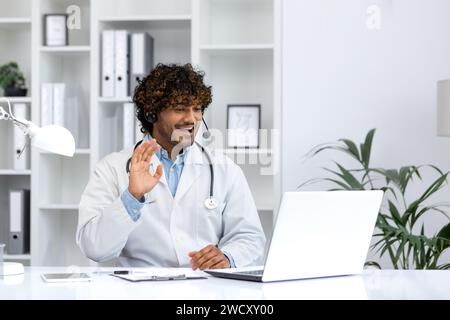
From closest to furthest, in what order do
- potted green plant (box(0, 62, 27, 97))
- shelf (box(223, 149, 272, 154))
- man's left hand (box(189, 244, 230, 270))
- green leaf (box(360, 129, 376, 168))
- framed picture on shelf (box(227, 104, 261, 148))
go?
man's left hand (box(189, 244, 230, 270))
green leaf (box(360, 129, 376, 168))
shelf (box(223, 149, 272, 154))
framed picture on shelf (box(227, 104, 261, 148))
potted green plant (box(0, 62, 27, 97))

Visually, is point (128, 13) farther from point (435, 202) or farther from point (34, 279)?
point (34, 279)

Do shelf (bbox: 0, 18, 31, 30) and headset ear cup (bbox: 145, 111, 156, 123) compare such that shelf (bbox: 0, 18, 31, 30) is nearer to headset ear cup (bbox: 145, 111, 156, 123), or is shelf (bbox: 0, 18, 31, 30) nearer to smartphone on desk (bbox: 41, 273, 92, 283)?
headset ear cup (bbox: 145, 111, 156, 123)

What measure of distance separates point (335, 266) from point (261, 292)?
347 millimetres

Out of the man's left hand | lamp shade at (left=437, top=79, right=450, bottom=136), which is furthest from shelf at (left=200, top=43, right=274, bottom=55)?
the man's left hand

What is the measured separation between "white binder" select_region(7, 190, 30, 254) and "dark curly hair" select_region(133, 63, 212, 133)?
1363mm

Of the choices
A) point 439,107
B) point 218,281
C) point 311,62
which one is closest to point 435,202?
point 439,107

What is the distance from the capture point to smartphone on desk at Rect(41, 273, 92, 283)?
194 cm

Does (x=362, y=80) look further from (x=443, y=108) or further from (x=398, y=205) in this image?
(x=398, y=205)

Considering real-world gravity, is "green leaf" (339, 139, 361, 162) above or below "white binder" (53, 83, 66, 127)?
below

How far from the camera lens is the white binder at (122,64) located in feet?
12.7

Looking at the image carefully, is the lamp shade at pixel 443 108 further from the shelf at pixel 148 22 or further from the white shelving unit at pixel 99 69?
the shelf at pixel 148 22

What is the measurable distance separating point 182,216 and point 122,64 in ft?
4.66

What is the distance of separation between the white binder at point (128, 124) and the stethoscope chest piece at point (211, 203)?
4.12 ft
